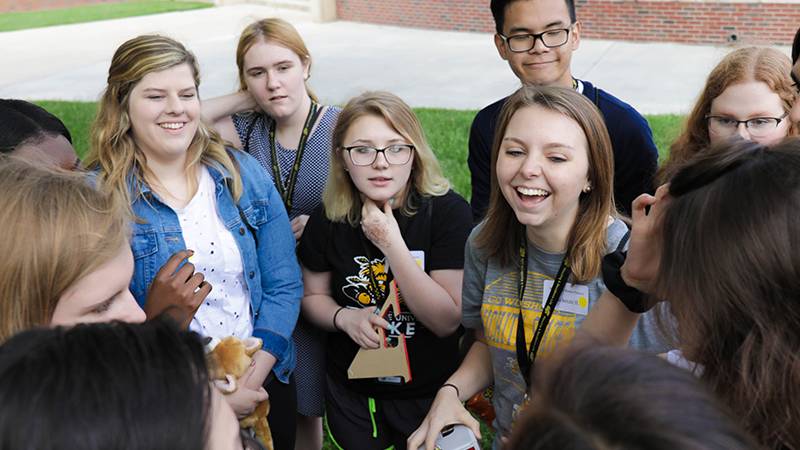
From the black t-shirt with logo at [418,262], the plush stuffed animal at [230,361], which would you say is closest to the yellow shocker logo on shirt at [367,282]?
the black t-shirt with logo at [418,262]

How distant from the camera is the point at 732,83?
9.26 ft

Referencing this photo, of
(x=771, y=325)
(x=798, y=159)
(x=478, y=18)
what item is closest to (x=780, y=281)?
(x=771, y=325)

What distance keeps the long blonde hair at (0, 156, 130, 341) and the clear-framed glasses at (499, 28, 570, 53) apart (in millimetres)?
1848

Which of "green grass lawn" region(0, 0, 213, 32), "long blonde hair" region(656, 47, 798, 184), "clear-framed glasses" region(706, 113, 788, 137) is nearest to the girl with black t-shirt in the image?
"long blonde hair" region(656, 47, 798, 184)

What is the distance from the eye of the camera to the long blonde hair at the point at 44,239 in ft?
5.41

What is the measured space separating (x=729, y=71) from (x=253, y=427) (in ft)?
7.32

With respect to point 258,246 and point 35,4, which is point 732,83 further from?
point 35,4

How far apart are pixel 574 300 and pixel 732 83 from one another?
4.24ft

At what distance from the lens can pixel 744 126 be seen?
276cm

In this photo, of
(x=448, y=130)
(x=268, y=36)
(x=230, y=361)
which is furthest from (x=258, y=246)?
(x=448, y=130)

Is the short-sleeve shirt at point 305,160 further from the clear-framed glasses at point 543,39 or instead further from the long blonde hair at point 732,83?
the long blonde hair at point 732,83

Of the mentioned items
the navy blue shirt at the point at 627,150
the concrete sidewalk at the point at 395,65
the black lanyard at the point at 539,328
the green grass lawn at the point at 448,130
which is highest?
the navy blue shirt at the point at 627,150

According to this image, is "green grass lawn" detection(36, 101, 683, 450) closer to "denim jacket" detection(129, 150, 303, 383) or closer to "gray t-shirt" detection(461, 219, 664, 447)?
"denim jacket" detection(129, 150, 303, 383)

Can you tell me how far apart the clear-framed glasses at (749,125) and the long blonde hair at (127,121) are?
1.82 meters
